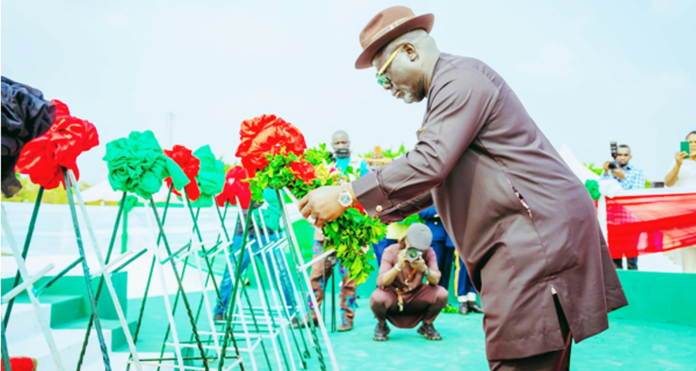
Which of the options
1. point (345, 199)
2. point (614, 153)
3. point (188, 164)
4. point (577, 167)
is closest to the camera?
point (345, 199)

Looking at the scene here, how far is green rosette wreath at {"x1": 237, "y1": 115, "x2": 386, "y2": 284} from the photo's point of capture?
82.6 inches

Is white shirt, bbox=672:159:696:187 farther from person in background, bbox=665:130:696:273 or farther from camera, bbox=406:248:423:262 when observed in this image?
camera, bbox=406:248:423:262

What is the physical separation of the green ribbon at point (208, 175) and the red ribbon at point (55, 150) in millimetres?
919

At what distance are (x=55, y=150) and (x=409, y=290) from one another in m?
3.32

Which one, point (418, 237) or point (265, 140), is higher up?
point (265, 140)

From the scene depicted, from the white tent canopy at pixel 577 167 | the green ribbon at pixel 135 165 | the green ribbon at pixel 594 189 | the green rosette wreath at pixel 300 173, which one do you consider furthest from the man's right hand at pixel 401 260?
the white tent canopy at pixel 577 167

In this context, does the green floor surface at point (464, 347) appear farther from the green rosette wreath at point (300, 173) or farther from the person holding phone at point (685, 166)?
the green rosette wreath at point (300, 173)

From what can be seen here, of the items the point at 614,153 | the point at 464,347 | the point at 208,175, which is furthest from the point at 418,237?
the point at 614,153

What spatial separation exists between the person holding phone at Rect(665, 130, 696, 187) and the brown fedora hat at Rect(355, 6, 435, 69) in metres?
4.87

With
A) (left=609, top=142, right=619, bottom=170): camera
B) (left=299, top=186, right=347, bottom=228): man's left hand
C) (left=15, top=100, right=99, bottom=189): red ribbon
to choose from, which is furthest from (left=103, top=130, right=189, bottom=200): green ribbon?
(left=609, top=142, right=619, bottom=170): camera

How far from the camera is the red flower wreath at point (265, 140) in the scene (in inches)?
94.0

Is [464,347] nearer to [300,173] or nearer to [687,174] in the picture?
[300,173]

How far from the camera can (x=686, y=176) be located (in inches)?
216

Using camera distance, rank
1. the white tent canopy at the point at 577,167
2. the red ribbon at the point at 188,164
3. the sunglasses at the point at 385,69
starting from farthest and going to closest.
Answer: the white tent canopy at the point at 577,167, the red ribbon at the point at 188,164, the sunglasses at the point at 385,69
